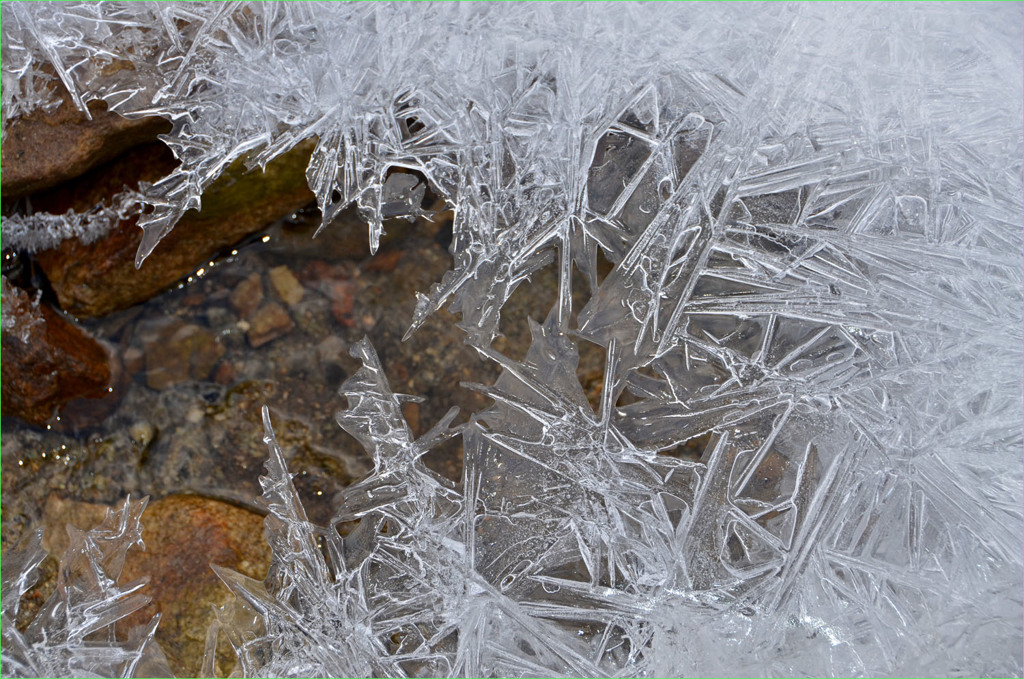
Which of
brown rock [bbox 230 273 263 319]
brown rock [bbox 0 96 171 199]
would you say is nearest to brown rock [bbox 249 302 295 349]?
brown rock [bbox 230 273 263 319]

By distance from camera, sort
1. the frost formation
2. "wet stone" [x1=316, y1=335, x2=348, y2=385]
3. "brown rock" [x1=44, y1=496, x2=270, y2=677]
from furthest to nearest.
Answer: "wet stone" [x1=316, y1=335, x2=348, y2=385]
"brown rock" [x1=44, y1=496, x2=270, y2=677]
the frost formation

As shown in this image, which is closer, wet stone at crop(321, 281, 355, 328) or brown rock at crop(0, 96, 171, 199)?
brown rock at crop(0, 96, 171, 199)

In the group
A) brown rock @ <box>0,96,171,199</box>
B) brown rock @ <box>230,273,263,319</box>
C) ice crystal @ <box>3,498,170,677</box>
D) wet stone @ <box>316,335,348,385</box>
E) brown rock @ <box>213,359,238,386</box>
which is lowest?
ice crystal @ <box>3,498,170,677</box>

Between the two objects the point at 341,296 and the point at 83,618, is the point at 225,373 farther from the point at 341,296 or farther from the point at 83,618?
the point at 83,618

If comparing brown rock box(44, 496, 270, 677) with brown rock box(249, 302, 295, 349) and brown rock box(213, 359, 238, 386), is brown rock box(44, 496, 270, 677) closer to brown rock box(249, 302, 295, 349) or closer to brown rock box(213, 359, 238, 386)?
brown rock box(213, 359, 238, 386)

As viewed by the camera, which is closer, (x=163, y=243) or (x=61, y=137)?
(x=61, y=137)

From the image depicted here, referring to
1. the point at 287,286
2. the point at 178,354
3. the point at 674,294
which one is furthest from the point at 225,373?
the point at 674,294

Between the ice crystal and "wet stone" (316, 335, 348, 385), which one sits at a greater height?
"wet stone" (316, 335, 348, 385)
